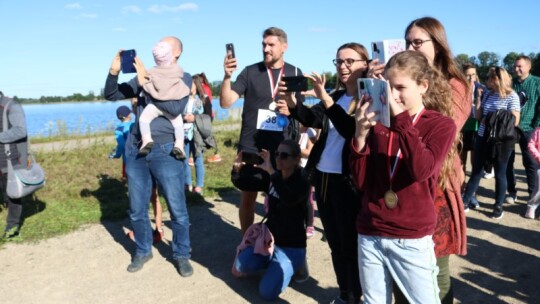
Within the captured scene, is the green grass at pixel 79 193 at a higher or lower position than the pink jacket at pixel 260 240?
lower

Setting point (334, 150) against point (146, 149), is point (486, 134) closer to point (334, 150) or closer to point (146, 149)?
point (334, 150)

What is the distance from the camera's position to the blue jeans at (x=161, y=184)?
419 cm

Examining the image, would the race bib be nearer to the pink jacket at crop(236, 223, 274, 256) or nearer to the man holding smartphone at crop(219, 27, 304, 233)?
the man holding smartphone at crop(219, 27, 304, 233)

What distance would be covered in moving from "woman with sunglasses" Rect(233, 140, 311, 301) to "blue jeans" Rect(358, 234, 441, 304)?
1.45 metres

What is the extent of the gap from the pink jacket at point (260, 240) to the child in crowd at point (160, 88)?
0.94m

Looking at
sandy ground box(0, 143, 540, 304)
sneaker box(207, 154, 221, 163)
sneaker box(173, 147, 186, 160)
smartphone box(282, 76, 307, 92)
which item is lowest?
sandy ground box(0, 143, 540, 304)

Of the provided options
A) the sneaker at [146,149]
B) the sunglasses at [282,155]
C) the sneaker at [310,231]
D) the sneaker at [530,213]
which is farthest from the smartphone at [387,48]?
the sneaker at [530,213]

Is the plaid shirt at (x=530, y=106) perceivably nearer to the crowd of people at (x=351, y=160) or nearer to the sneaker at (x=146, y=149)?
the crowd of people at (x=351, y=160)

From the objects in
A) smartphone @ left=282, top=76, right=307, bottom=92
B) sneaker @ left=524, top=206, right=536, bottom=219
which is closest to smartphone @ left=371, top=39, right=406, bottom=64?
smartphone @ left=282, top=76, right=307, bottom=92

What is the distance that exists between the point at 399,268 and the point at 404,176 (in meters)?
0.46

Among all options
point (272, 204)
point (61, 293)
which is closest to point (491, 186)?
point (272, 204)

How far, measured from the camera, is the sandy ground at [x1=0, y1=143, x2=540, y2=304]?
12.5 ft

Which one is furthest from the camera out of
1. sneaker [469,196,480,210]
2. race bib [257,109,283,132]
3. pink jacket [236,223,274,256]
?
sneaker [469,196,480,210]

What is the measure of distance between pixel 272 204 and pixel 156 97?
1399 millimetres
